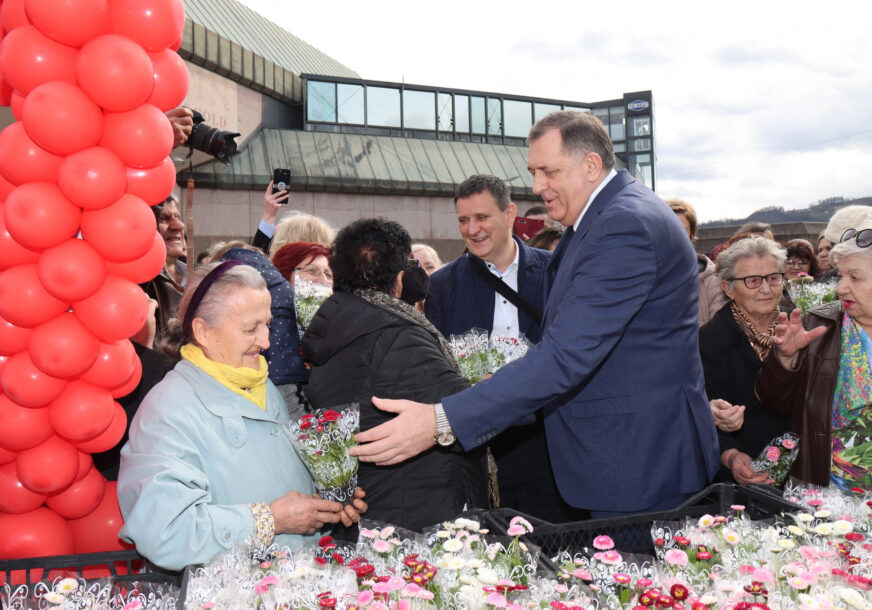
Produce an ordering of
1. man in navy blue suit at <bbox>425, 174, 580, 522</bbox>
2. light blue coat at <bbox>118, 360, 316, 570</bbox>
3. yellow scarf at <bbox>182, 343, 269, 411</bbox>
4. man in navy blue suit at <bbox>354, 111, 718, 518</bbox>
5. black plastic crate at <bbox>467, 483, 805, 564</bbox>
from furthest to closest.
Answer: man in navy blue suit at <bbox>425, 174, 580, 522</bbox> < yellow scarf at <bbox>182, 343, 269, 411</bbox> < man in navy blue suit at <bbox>354, 111, 718, 518</bbox> < light blue coat at <bbox>118, 360, 316, 570</bbox> < black plastic crate at <bbox>467, 483, 805, 564</bbox>

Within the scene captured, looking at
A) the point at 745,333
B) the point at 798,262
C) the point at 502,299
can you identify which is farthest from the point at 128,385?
the point at 798,262

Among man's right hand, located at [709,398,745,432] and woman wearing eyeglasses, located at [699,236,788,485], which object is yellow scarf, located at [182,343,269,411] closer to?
man's right hand, located at [709,398,745,432]

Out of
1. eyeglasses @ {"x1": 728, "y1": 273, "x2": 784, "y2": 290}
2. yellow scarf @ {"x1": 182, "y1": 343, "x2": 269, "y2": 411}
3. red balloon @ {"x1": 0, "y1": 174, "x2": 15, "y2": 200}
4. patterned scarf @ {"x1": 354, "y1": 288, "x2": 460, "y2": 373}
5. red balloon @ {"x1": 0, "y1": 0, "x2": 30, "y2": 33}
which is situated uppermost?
red balloon @ {"x1": 0, "y1": 0, "x2": 30, "y2": 33}

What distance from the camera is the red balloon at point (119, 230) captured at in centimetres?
249

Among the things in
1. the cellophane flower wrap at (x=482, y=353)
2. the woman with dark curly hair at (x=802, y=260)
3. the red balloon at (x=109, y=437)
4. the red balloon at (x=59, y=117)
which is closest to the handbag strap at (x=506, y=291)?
the cellophane flower wrap at (x=482, y=353)

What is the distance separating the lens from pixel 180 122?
138 inches

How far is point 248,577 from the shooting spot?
156 centimetres

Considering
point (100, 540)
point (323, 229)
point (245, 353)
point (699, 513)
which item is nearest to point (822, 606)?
point (699, 513)

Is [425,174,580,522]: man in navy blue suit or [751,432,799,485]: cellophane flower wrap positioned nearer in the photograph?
[751,432,799,485]: cellophane flower wrap

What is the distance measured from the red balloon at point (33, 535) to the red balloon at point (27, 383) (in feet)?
1.33

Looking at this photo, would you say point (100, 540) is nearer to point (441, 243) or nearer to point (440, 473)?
point (440, 473)

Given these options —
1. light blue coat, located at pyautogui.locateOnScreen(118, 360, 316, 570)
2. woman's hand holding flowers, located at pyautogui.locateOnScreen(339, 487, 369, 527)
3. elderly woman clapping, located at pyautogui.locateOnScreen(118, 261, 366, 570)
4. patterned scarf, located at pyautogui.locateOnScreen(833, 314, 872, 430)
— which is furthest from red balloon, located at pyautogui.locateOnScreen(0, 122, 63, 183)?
patterned scarf, located at pyautogui.locateOnScreen(833, 314, 872, 430)

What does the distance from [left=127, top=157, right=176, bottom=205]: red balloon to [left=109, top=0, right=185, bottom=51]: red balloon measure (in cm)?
43

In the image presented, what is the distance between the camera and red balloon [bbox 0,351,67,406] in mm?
2445
